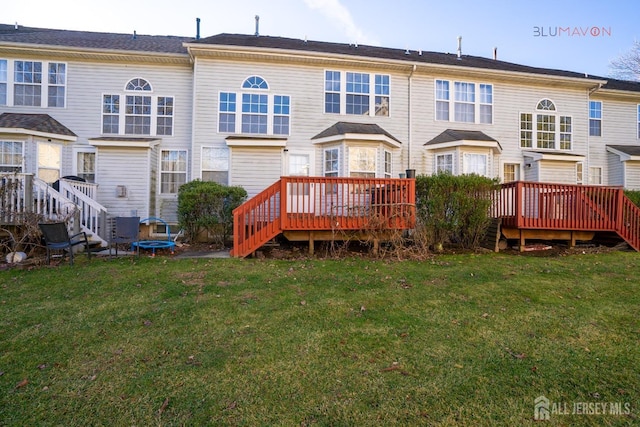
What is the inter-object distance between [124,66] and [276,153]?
21.5 ft

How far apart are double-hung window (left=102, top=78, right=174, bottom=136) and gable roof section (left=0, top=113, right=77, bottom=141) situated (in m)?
1.20

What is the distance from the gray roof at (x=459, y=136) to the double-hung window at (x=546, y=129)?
2258mm

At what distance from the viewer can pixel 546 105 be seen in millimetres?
13203

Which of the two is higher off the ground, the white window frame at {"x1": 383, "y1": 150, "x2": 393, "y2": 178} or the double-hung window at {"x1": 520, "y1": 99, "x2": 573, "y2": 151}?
the double-hung window at {"x1": 520, "y1": 99, "x2": 573, "y2": 151}

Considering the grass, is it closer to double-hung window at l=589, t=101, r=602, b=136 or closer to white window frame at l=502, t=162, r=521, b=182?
white window frame at l=502, t=162, r=521, b=182

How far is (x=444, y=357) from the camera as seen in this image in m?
2.86

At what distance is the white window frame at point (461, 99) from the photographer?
12.5 meters

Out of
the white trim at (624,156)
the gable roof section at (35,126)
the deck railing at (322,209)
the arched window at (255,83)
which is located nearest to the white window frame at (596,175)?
the white trim at (624,156)

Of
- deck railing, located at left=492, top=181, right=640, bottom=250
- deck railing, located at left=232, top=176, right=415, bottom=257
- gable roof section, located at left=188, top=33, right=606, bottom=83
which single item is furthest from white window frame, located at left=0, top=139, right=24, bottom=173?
deck railing, located at left=492, top=181, right=640, bottom=250

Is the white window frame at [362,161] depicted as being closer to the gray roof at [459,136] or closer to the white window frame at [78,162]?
the gray roof at [459,136]

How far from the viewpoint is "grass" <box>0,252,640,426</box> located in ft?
7.14

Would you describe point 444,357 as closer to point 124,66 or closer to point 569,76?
point 124,66

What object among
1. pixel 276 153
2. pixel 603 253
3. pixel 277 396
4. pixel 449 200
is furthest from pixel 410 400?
pixel 276 153

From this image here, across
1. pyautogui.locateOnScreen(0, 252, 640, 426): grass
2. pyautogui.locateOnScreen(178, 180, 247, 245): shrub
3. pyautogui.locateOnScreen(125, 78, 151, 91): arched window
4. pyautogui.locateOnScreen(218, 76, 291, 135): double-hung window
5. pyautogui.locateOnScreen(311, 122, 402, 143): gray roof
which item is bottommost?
pyautogui.locateOnScreen(0, 252, 640, 426): grass
